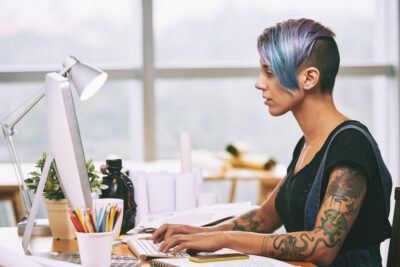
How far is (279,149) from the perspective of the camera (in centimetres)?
351

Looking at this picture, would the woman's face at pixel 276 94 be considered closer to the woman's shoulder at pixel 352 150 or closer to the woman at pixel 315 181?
the woman at pixel 315 181

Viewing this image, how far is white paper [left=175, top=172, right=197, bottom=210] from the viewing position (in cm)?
169

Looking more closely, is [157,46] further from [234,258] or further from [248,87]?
[234,258]

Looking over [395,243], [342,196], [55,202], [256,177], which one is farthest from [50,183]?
[256,177]

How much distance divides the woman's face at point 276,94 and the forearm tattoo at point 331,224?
270 millimetres

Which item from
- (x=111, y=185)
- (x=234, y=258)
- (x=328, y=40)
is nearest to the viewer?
(x=234, y=258)

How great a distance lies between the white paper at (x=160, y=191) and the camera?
167 centimetres

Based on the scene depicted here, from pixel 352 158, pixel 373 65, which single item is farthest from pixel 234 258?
pixel 373 65

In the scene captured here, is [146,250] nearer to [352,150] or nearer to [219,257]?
[219,257]

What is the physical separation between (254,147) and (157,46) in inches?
35.1

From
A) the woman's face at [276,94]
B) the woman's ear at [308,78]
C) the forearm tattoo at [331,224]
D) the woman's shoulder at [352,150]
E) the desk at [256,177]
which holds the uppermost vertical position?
the woman's ear at [308,78]

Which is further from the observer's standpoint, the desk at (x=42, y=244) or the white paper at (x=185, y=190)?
the white paper at (x=185, y=190)

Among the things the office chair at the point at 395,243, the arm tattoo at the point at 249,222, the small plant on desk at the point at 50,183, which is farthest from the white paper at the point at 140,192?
the office chair at the point at 395,243

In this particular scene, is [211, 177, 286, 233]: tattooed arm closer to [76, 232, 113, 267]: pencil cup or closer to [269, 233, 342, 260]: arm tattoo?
[269, 233, 342, 260]: arm tattoo
